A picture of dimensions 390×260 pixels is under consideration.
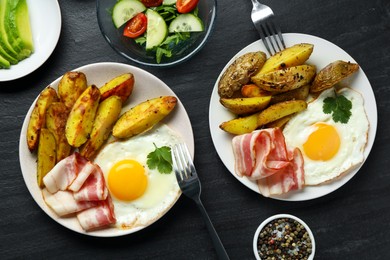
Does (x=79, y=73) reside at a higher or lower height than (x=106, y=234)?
higher

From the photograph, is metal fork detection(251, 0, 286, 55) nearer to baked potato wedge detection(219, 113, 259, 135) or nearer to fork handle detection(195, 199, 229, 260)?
baked potato wedge detection(219, 113, 259, 135)

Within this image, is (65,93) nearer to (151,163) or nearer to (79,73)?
(79,73)

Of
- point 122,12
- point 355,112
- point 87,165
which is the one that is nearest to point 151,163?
point 87,165

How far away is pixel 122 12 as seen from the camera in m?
3.00

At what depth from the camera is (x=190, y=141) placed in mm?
3031

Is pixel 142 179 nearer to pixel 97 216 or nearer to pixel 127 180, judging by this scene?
pixel 127 180

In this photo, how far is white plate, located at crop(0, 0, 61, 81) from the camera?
3068mm

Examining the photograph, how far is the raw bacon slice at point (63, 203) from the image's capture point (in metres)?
2.97

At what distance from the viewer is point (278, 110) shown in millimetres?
2889

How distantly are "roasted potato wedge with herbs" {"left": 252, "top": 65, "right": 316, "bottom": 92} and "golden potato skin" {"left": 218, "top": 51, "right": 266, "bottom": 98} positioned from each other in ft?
0.17

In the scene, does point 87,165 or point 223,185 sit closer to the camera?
point 87,165

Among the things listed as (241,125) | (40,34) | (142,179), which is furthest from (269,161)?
(40,34)

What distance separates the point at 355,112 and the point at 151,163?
1.17m

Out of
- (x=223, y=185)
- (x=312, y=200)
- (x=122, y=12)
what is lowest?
(x=312, y=200)
